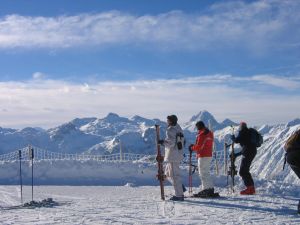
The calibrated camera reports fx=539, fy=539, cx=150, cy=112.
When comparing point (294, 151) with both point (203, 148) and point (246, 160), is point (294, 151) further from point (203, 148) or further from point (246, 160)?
point (246, 160)

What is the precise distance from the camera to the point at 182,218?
9.70 meters

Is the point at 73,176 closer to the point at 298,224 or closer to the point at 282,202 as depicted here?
the point at 282,202

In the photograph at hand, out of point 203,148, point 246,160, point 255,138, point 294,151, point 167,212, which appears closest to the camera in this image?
point 294,151

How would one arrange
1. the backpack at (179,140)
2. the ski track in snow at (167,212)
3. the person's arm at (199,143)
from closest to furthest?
the ski track in snow at (167,212) → the backpack at (179,140) → the person's arm at (199,143)

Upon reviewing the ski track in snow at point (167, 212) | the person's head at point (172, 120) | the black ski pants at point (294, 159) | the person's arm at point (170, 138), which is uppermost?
the person's head at point (172, 120)

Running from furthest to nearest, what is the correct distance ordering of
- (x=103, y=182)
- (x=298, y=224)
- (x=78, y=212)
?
(x=103, y=182), (x=78, y=212), (x=298, y=224)

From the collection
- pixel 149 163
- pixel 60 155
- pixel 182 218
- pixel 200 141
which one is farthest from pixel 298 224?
pixel 60 155

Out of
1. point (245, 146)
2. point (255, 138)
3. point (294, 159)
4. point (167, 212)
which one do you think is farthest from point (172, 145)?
point (294, 159)

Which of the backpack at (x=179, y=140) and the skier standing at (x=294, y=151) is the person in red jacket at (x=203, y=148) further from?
the skier standing at (x=294, y=151)

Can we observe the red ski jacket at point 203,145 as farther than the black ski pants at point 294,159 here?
Yes

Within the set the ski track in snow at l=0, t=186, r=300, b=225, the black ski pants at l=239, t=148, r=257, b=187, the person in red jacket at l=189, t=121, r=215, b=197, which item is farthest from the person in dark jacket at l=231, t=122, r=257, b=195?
the person in red jacket at l=189, t=121, r=215, b=197

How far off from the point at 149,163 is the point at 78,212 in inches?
Result: 465

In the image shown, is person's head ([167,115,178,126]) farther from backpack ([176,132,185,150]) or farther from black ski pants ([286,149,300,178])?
black ski pants ([286,149,300,178])

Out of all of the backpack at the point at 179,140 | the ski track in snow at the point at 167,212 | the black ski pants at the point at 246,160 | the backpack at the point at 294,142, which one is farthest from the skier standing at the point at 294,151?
the black ski pants at the point at 246,160
